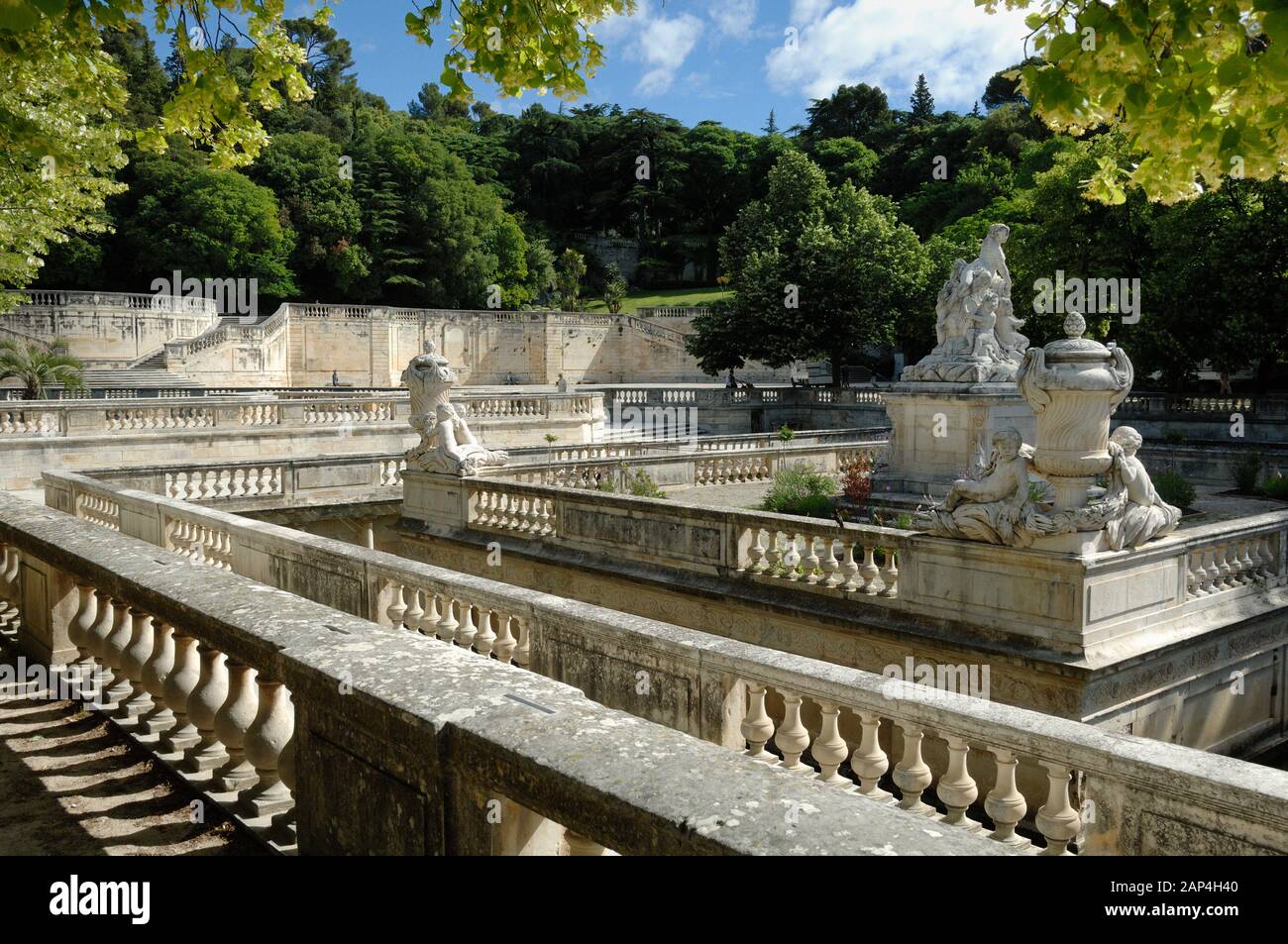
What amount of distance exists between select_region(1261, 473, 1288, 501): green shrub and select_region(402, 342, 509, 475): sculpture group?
41.3 feet

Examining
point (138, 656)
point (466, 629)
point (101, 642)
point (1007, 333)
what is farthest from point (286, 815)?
point (1007, 333)

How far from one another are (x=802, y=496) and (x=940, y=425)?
3.21m

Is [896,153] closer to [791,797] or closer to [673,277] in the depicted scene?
[673,277]

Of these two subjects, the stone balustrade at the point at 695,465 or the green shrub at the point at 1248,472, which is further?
the green shrub at the point at 1248,472

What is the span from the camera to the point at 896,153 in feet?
262

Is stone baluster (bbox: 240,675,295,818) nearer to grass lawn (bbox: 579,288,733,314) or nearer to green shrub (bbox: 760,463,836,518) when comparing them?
green shrub (bbox: 760,463,836,518)

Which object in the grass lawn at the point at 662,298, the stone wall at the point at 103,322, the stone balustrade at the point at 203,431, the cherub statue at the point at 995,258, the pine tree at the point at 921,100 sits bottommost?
the stone balustrade at the point at 203,431

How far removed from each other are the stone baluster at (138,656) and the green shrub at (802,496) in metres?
9.75

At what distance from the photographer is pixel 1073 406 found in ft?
29.5

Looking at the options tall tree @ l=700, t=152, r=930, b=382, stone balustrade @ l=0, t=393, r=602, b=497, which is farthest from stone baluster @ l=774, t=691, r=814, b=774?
tall tree @ l=700, t=152, r=930, b=382

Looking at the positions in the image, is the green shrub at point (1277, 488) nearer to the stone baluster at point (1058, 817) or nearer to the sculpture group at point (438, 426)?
the sculpture group at point (438, 426)

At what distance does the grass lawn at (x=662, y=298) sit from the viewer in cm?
7854

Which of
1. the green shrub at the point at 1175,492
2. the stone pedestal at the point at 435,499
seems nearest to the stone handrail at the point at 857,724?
the stone pedestal at the point at 435,499

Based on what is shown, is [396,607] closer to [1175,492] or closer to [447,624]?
[447,624]
